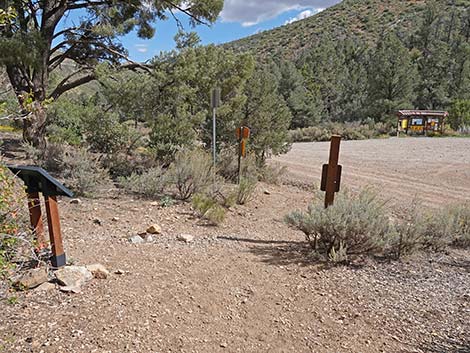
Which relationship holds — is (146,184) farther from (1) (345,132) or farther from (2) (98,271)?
(1) (345,132)

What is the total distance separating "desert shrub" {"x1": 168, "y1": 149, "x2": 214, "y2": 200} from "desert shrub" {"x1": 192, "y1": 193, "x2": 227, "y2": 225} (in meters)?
0.76

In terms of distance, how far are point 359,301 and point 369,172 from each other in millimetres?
9387

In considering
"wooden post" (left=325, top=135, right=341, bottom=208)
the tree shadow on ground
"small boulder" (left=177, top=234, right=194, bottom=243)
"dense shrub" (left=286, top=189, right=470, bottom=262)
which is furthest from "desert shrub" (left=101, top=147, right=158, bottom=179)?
"wooden post" (left=325, top=135, right=341, bottom=208)

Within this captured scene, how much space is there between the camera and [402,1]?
66.7 m

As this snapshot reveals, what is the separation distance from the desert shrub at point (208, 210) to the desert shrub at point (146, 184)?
1037 mm

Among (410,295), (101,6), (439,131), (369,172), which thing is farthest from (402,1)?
(410,295)

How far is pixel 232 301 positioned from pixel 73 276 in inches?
58.6

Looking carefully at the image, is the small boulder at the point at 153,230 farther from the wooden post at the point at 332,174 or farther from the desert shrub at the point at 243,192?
the desert shrub at the point at 243,192

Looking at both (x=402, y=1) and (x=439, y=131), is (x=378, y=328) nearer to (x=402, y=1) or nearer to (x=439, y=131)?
(x=439, y=131)

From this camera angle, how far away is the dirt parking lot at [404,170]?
9.59 m

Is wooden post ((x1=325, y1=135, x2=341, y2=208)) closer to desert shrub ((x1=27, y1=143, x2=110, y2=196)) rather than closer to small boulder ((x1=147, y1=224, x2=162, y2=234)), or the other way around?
small boulder ((x1=147, y1=224, x2=162, y2=234))

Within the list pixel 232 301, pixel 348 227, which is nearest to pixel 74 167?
pixel 232 301

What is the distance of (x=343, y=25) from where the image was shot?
209 ft

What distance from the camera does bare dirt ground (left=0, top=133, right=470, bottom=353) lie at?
2.85 meters
